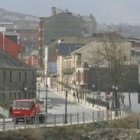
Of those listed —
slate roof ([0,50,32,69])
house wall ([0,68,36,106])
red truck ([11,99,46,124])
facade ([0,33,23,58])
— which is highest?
facade ([0,33,23,58])

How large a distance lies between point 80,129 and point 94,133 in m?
2.33

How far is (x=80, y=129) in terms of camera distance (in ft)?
191

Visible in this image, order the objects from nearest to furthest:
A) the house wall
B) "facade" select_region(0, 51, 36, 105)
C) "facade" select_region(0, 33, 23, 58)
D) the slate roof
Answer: the house wall < "facade" select_region(0, 51, 36, 105) < the slate roof < "facade" select_region(0, 33, 23, 58)

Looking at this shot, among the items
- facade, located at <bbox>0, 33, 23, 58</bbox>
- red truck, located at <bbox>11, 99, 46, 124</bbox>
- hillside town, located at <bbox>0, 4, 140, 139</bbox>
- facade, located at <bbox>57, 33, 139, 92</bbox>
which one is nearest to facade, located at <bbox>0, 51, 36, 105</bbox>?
hillside town, located at <bbox>0, 4, 140, 139</bbox>

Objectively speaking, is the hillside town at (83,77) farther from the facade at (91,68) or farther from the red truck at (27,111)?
the red truck at (27,111)

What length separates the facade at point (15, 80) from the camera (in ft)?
326

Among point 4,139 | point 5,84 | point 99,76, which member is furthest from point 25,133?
point 99,76

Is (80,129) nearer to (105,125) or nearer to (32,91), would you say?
(105,125)

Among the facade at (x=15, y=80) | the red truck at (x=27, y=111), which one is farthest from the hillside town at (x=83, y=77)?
the red truck at (x=27, y=111)

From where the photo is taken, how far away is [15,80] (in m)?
103

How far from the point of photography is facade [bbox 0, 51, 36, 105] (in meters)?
99.2

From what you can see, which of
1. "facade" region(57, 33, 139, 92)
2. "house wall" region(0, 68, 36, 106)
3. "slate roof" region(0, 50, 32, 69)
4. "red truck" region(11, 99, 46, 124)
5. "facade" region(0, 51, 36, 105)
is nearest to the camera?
"red truck" region(11, 99, 46, 124)

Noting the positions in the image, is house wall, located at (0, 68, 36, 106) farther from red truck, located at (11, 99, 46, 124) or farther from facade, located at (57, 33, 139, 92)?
red truck, located at (11, 99, 46, 124)

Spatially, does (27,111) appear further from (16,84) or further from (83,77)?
(83,77)
